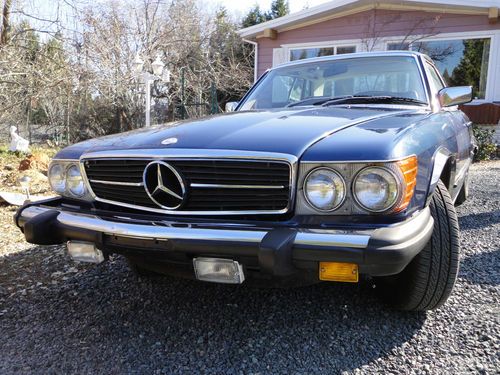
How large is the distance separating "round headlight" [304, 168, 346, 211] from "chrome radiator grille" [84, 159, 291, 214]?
0.10m

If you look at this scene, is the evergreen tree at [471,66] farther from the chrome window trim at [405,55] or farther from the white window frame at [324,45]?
the chrome window trim at [405,55]

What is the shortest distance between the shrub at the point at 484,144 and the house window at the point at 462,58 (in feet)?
3.13

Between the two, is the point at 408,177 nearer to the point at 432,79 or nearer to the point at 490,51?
the point at 432,79

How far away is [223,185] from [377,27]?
970 cm

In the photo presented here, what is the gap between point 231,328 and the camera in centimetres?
234

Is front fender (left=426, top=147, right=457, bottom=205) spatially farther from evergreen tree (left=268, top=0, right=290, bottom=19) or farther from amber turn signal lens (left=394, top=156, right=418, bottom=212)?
evergreen tree (left=268, top=0, right=290, bottom=19)

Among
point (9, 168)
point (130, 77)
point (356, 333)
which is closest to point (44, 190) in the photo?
point (9, 168)

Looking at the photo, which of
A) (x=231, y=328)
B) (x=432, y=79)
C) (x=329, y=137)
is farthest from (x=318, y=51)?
(x=231, y=328)

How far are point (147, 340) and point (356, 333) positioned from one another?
1.09 metres

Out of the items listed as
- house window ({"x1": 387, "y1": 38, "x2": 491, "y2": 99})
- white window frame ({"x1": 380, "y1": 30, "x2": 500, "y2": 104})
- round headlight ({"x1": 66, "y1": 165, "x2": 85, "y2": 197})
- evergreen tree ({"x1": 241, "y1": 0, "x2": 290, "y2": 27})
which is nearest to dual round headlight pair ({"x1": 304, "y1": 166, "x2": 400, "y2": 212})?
round headlight ({"x1": 66, "y1": 165, "x2": 85, "y2": 197})

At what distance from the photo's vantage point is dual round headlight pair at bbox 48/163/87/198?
246cm

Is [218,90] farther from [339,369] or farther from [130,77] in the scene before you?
[339,369]

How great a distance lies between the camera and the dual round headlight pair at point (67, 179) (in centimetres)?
246

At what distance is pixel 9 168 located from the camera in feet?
24.1
